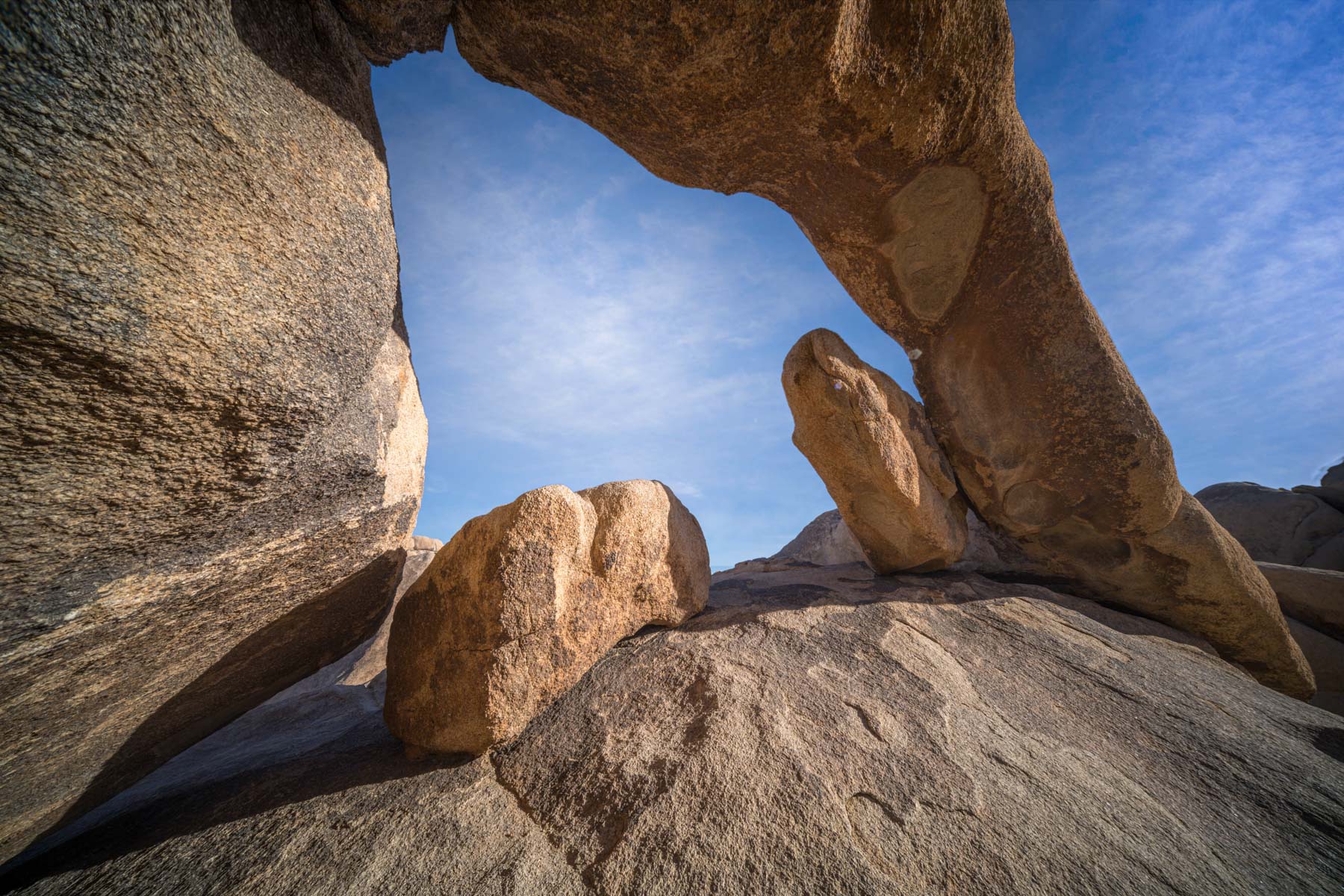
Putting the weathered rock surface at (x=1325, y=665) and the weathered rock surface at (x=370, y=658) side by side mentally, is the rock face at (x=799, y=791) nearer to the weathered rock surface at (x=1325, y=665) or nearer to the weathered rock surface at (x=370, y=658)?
the weathered rock surface at (x=370, y=658)

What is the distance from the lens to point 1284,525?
6965 millimetres

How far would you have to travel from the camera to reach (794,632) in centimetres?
271

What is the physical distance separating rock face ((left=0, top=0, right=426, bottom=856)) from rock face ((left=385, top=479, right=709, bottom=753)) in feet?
1.54

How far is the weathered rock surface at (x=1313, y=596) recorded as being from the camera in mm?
4621

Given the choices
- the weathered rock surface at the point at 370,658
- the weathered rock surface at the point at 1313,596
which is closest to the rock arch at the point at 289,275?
the weathered rock surface at the point at 1313,596

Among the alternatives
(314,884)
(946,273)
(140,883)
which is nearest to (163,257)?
(314,884)

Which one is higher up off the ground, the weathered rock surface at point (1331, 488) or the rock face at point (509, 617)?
the weathered rock surface at point (1331, 488)

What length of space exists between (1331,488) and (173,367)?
42.5 feet

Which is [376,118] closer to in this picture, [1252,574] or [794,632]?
[794,632]

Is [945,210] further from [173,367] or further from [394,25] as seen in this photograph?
[173,367]

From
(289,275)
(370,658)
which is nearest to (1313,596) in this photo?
(289,275)

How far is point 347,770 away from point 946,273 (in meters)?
4.68

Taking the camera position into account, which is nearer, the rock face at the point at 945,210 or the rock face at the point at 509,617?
the rock face at the point at 509,617

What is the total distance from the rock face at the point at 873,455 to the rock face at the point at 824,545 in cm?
99
